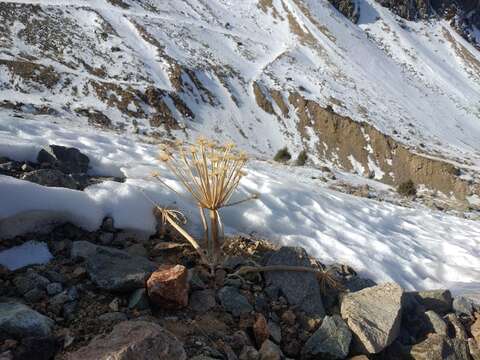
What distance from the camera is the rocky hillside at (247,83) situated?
24.1 metres

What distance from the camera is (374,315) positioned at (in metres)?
3.11

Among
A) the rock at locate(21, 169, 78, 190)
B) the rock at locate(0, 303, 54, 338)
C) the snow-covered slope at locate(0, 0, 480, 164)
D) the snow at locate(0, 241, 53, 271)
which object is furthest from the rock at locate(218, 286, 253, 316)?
the snow-covered slope at locate(0, 0, 480, 164)

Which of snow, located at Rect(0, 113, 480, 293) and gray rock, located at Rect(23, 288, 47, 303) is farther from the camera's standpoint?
snow, located at Rect(0, 113, 480, 293)

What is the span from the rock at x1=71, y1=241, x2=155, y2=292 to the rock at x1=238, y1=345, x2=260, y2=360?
2.64 feet

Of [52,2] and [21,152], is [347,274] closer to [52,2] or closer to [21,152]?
[21,152]

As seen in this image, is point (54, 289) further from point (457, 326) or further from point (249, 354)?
point (457, 326)

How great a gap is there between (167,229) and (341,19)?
67051 mm

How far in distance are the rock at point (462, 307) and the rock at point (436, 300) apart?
5 centimetres

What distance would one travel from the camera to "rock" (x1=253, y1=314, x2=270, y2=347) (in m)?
2.69

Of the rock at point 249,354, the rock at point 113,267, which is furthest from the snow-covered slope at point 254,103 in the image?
the rock at point 249,354

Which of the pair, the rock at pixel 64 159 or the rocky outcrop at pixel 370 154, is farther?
the rocky outcrop at pixel 370 154

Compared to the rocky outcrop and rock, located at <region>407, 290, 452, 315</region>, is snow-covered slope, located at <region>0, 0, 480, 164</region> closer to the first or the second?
the rocky outcrop

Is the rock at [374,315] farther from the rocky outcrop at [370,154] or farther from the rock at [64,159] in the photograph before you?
the rocky outcrop at [370,154]

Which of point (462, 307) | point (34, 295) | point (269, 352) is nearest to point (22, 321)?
point (34, 295)
